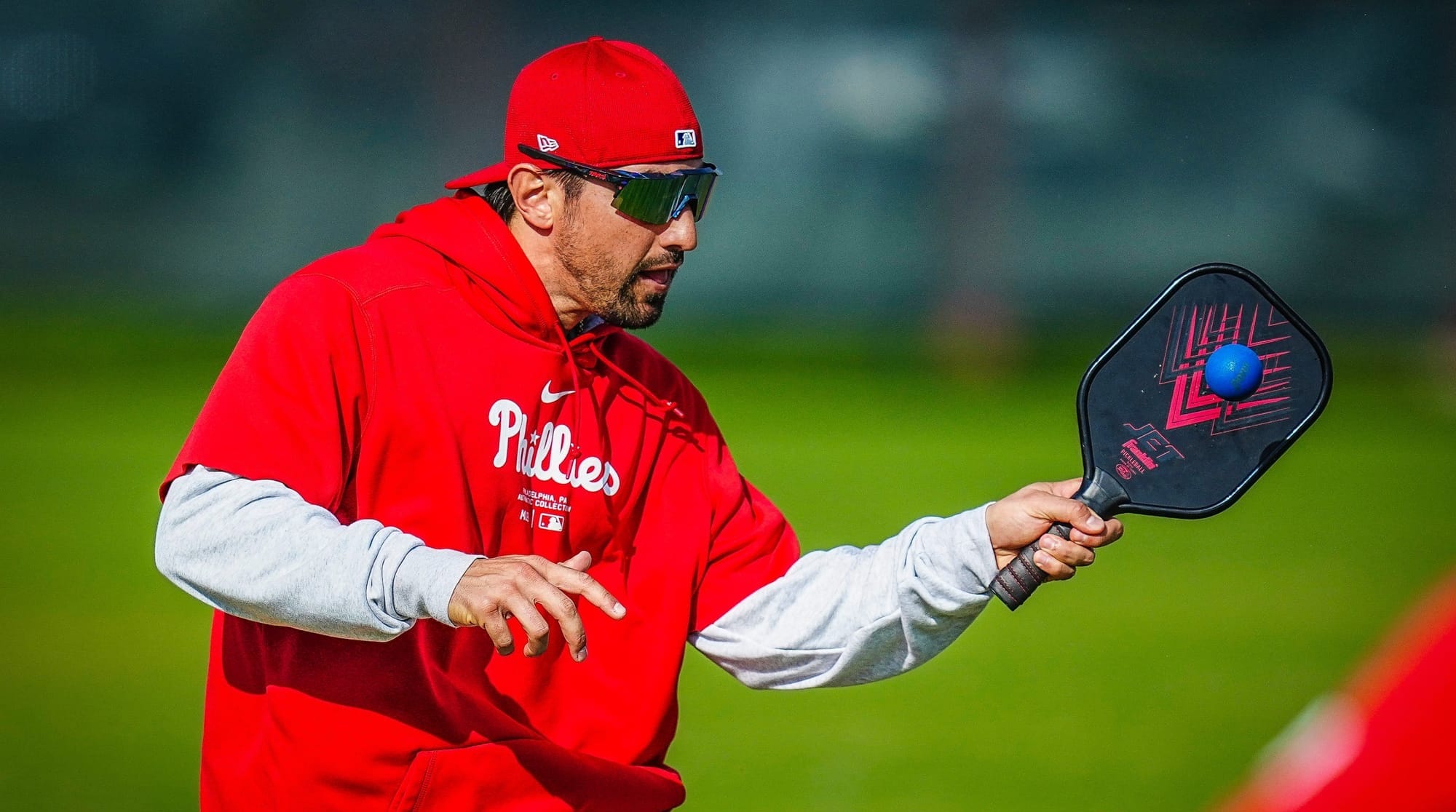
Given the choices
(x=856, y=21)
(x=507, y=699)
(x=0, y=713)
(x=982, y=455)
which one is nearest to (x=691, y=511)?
(x=507, y=699)

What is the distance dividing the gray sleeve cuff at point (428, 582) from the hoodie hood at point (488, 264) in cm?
68

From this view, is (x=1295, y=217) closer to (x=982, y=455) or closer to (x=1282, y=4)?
(x=1282, y=4)

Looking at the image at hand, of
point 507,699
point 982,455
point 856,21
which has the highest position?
point 856,21

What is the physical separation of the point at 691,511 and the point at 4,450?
39.6 feet

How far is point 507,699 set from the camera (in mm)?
3033

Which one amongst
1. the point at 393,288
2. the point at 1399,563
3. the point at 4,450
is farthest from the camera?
the point at 4,450

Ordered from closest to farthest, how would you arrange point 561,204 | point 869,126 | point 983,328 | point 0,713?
point 561,204 < point 0,713 < point 983,328 < point 869,126

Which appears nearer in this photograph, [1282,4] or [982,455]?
[982,455]

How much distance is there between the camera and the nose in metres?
3.28

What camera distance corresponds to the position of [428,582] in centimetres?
244

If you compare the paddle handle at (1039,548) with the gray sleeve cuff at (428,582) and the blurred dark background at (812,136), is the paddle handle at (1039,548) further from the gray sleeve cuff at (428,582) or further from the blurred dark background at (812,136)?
the blurred dark background at (812,136)

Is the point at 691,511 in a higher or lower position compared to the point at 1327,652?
higher

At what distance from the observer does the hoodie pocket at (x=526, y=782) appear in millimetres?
2887

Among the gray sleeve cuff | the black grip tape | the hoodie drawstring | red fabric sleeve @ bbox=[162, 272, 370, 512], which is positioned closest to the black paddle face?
the black grip tape
